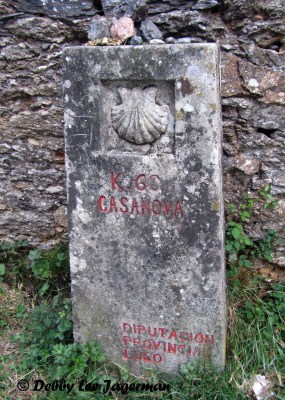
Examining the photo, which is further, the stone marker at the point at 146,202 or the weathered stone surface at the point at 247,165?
the weathered stone surface at the point at 247,165

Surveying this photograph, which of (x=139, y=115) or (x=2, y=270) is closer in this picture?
(x=139, y=115)

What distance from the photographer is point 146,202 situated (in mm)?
2307

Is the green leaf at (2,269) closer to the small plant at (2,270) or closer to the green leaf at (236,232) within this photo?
the small plant at (2,270)

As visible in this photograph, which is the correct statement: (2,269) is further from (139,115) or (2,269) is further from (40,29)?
(139,115)

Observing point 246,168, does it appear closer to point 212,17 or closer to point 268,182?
point 268,182

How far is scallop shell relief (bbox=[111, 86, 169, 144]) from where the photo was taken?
2.15 meters

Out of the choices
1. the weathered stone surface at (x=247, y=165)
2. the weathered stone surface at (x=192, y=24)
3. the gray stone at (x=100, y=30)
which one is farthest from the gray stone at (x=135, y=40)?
the weathered stone surface at (x=247, y=165)

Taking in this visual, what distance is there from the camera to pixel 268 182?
298 centimetres

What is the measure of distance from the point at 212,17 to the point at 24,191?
5.64 ft

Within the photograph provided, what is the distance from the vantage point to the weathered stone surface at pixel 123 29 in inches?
86.4

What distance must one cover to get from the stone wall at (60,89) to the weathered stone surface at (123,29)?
1.01ft

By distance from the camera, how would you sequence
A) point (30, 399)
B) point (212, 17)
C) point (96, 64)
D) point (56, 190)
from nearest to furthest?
1. point (96, 64)
2. point (30, 399)
3. point (212, 17)
4. point (56, 190)

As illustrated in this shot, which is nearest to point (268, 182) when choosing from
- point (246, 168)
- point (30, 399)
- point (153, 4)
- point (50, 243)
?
point (246, 168)

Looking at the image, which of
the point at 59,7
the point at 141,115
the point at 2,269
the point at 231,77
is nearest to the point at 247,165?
the point at 231,77
